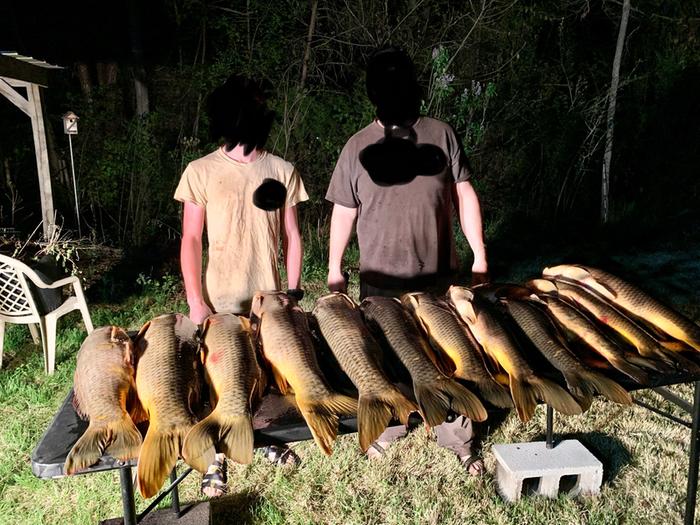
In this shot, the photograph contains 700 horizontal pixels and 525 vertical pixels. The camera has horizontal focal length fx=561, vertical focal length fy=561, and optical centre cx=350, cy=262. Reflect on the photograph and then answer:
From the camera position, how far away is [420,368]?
1.93 m

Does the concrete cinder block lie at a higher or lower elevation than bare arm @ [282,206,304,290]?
lower

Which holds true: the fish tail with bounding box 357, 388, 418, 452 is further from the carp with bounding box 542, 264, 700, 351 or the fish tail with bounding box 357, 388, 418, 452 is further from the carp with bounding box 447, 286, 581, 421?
the carp with bounding box 542, 264, 700, 351

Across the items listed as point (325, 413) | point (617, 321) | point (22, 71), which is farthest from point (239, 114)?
point (22, 71)

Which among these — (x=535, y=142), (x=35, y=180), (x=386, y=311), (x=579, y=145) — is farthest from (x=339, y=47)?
(x=386, y=311)

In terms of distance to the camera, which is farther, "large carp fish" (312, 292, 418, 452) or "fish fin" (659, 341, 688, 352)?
"fish fin" (659, 341, 688, 352)

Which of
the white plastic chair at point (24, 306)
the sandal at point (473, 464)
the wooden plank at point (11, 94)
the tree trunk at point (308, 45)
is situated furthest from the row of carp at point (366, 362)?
the tree trunk at point (308, 45)

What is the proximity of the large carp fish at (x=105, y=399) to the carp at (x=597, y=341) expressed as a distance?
1653 millimetres

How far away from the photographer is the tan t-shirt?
2994mm

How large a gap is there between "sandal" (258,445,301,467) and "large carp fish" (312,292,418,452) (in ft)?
5.71

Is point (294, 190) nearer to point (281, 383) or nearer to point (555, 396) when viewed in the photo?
point (281, 383)

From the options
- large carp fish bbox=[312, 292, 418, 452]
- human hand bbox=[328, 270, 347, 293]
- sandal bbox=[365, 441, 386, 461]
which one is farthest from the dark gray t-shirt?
sandal bbox=[365, 441, 386, 461]

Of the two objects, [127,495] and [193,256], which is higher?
[193,256]

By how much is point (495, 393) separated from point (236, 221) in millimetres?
1746

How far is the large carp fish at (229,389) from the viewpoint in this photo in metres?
1.56
